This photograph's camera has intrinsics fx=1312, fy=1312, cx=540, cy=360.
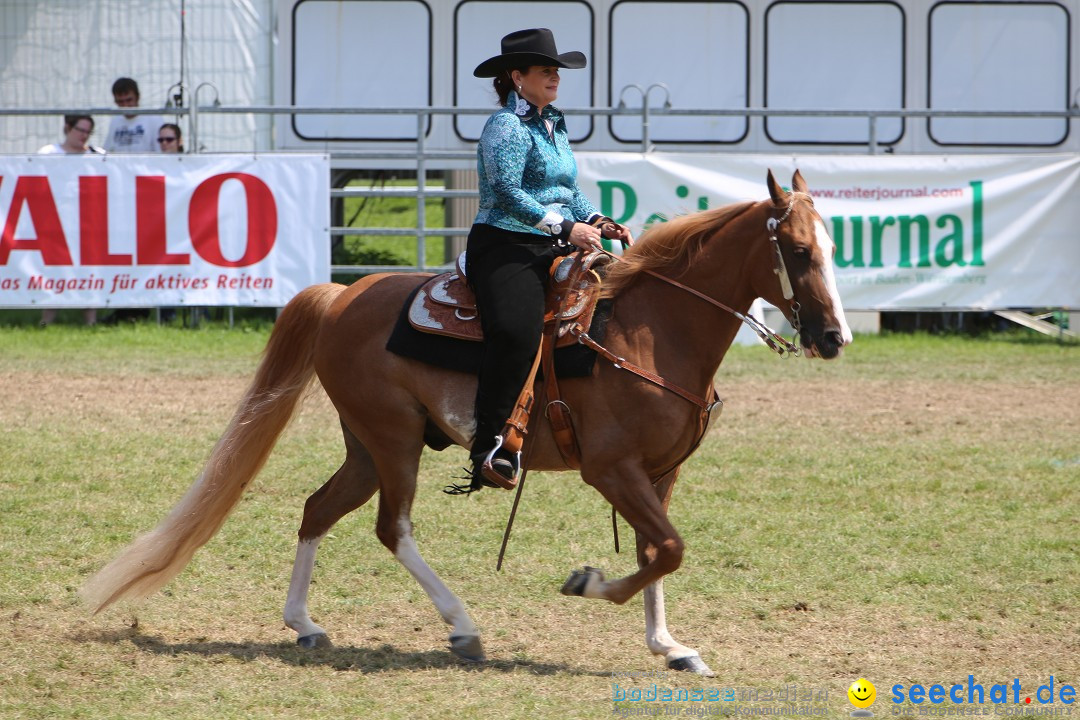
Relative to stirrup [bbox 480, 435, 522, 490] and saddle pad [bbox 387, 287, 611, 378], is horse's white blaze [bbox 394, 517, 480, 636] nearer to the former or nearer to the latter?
stirrup [bbox 480, 435, 522, 490]

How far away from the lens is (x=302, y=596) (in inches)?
211

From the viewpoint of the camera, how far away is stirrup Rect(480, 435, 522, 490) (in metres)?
5.02

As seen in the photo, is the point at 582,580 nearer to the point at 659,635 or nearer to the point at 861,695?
the point at 659,635

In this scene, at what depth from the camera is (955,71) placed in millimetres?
15430

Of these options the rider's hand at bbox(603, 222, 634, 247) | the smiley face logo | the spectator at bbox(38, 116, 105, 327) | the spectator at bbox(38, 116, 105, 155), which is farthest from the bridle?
the spectator at bbox(38, 116, 105, 155)

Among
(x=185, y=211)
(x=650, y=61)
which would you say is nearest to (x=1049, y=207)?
(x=650, y=61)

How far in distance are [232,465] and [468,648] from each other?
52.5 inches

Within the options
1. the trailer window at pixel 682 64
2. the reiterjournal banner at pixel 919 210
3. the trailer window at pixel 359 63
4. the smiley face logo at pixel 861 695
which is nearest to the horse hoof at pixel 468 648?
the smiley face logo at pixel 861 695

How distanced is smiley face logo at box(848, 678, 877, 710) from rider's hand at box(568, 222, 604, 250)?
185 centimetres

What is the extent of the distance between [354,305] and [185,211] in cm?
792

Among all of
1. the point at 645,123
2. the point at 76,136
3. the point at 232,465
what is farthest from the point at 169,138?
the point at 232,465

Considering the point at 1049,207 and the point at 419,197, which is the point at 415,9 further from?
the point at 1049,207

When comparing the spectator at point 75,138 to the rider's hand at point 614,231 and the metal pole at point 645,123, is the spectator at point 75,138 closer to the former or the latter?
the metal pole at point 645,123

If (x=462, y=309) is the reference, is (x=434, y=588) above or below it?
below
